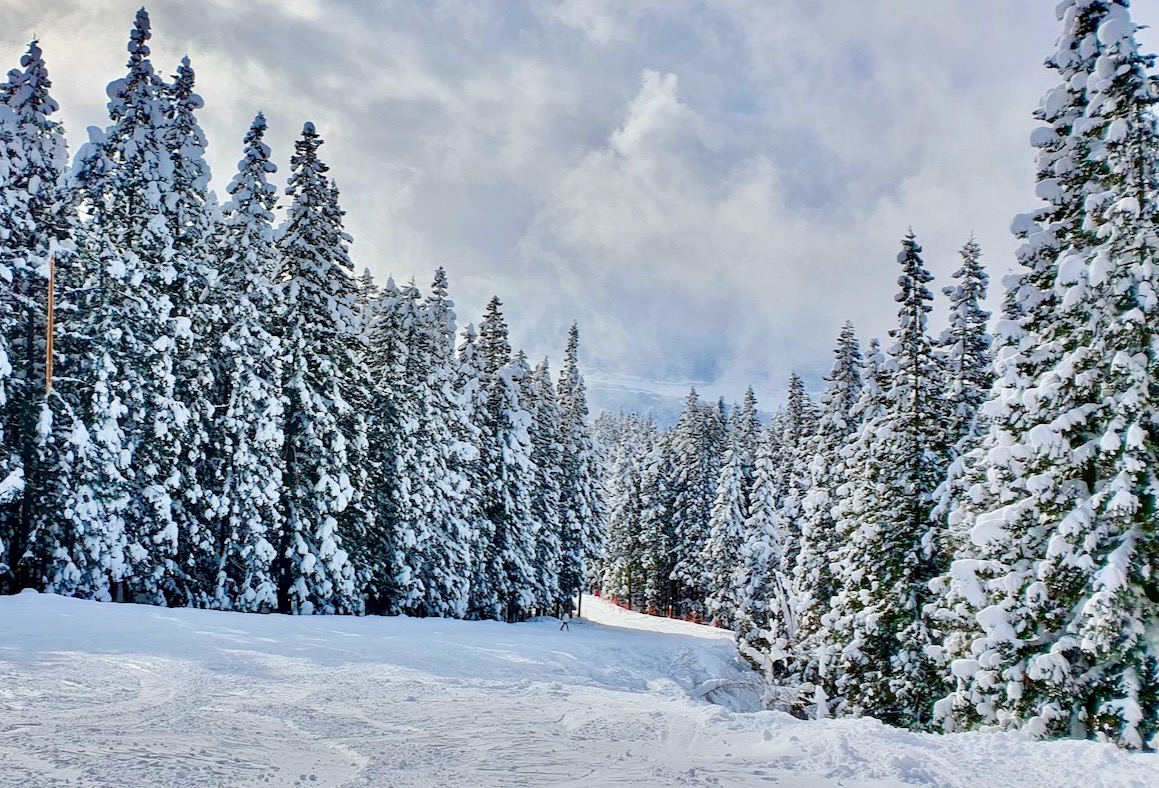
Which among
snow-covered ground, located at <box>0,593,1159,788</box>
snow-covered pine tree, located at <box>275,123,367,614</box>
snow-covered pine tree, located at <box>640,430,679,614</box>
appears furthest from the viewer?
snow-covered pine tree, located at <box>640,430,679,614</box>

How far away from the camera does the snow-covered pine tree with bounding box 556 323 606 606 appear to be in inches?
1896

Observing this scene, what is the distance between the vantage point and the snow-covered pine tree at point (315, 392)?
24500 mm

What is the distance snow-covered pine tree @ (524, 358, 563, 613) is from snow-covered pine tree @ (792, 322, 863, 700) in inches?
634

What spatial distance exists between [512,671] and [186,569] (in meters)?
14.7

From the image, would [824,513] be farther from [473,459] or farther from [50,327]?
[50,327]

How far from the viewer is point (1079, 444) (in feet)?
41.1

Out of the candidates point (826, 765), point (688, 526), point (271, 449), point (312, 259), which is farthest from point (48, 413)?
point (688, 526)

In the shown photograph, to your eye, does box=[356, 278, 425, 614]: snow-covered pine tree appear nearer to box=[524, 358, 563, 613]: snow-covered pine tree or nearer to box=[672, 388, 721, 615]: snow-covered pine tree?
box=[524, 358, 563, 613]: snow-covered pine tree

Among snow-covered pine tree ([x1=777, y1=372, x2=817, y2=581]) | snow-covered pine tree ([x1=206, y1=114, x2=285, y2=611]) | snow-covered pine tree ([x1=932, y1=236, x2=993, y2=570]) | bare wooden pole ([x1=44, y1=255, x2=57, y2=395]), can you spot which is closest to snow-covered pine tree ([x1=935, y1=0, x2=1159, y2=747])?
snow-covered pine tree ([x1=932, y1=236, x2=993, y2=570])

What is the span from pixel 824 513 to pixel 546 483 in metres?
21.1

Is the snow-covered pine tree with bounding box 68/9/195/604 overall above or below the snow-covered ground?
above

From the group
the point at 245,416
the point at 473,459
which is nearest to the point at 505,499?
the point at 473,459

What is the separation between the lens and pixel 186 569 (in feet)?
76.7

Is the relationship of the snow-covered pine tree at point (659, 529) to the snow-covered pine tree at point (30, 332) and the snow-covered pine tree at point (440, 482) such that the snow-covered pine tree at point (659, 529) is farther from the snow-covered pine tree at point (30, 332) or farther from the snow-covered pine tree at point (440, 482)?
the snow-covered pine tree at point (30, 332)
